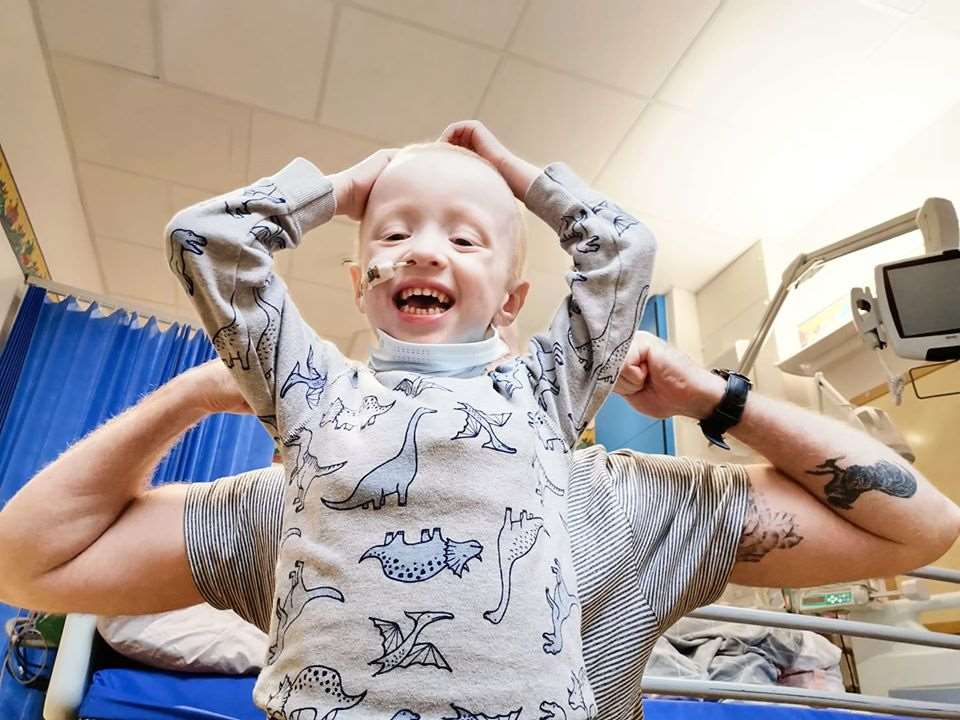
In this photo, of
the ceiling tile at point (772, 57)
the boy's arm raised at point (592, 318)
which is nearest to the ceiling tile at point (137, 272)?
the ceiling tile at point (772, 57)

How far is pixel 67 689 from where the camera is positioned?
54.1 inches

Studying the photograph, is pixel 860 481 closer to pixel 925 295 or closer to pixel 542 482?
pixel 542 482

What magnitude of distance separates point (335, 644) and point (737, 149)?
8.36 ft

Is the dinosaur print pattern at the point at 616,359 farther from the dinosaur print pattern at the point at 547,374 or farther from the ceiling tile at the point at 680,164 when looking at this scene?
the ceiling tile at the point at 680,164

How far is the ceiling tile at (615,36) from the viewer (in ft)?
7.00

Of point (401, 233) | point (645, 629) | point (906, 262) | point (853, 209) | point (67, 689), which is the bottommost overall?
point (67, 689)

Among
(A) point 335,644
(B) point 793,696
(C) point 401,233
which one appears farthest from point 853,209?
(A) point 335,644

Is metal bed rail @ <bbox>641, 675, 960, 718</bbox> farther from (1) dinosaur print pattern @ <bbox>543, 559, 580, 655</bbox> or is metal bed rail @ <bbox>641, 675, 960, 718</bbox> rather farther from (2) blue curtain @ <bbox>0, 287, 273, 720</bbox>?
(2) blue curtain @ <bbox>0, 287, 273, 720</bbox>

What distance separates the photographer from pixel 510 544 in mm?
543

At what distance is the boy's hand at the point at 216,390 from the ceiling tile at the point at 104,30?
6.40 ft

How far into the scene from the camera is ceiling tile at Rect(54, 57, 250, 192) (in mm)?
2486

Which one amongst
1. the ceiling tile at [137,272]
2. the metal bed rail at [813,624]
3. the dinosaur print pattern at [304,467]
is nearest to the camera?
the dinosaur print pattern at [304,467]

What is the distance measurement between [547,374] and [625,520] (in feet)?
0.55

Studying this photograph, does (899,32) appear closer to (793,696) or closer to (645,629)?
(793,696)
